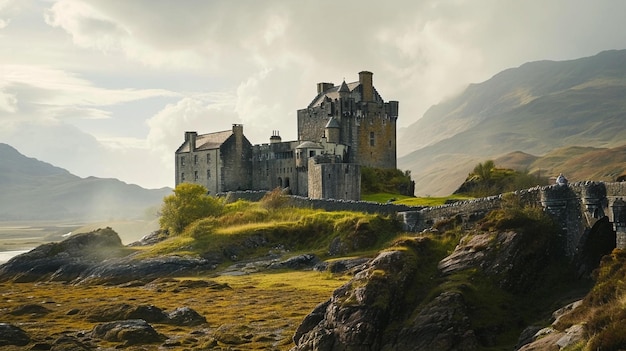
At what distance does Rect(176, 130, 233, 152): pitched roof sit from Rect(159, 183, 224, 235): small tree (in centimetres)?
1502

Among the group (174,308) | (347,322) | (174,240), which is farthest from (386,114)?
(347,322)

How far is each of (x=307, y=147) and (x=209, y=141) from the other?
2397cm

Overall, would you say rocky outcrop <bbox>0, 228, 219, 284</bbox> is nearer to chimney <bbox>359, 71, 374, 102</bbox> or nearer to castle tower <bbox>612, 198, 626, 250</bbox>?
chimney <bbox>359, 71, 374, 102</bbox>

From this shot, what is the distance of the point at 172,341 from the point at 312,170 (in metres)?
53.4

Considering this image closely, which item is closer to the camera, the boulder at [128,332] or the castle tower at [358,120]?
the boulder at [128,332]

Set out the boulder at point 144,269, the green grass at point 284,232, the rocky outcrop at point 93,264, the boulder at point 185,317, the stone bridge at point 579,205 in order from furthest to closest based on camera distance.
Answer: the rocky outcrop at point 93,264, the boulder at point 144,269, the green grass at point 284,232, the boulder at point 185,317, the stone bridge at point 579,205

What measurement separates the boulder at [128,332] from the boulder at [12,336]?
462 centimetres

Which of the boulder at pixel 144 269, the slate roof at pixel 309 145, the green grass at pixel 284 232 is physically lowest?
the boulder at pixel 144 269

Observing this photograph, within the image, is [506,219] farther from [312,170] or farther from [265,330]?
[312,170]

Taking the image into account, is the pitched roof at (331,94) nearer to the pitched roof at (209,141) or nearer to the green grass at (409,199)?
the pitched roof at (209,141)

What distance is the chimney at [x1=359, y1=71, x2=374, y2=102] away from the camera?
375ft

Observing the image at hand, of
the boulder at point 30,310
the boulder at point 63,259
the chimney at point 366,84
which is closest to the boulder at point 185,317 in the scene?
the boulder at point 30,310

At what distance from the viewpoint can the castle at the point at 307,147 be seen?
108 metres

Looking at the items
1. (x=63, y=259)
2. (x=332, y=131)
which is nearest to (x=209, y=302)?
(x=63, y=259)
